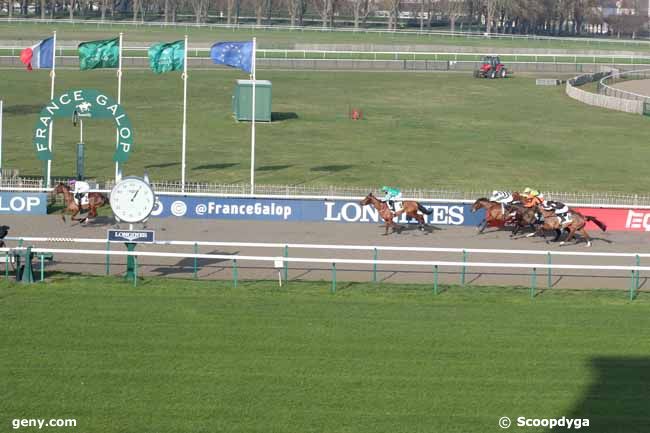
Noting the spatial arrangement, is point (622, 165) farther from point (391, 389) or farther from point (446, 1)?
point (446, 1)

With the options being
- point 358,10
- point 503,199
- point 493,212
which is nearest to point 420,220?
point 493,212

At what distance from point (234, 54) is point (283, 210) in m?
3.88

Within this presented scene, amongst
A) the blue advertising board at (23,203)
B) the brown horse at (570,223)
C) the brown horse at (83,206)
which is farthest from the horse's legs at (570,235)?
the blue advertising board at (23,203)

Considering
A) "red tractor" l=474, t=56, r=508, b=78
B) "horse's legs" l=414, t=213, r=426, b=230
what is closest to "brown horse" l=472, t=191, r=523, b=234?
"horse's legs" l=414, t=213, r=426, b=230

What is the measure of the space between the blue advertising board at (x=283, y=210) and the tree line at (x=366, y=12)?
81.0 meters

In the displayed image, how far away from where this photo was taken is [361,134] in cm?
4156

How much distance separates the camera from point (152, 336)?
1620 centimetres

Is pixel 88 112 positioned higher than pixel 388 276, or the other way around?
pixel 88 112

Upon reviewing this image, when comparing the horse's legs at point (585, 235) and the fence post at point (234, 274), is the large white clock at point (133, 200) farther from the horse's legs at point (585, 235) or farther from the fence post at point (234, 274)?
the horse's legs at point (585, 235)

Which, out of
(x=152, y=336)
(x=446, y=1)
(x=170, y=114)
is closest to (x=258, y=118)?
(x=170, y=114)

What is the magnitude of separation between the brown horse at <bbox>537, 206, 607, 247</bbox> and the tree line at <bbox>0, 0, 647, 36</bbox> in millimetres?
83423

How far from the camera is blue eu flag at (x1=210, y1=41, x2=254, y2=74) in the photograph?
88.5 feet

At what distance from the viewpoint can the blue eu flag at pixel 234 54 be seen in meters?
27.0

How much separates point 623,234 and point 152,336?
13414mm
